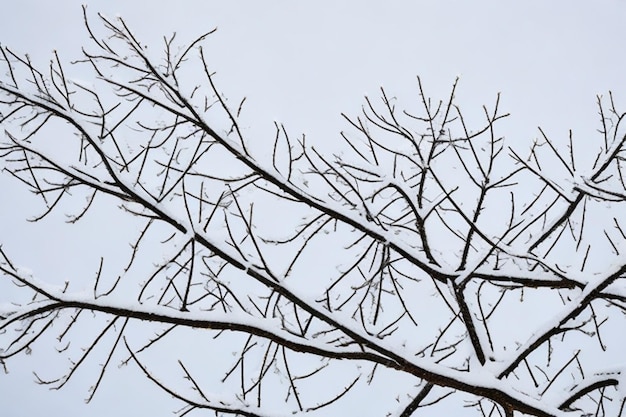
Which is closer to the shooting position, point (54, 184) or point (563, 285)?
point (54, 184)

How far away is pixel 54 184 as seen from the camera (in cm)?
285

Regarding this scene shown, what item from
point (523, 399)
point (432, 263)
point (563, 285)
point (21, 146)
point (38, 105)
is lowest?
point (523, 399)

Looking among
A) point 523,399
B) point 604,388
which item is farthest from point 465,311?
point 604,388

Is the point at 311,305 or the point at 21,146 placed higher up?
the point at 21,146

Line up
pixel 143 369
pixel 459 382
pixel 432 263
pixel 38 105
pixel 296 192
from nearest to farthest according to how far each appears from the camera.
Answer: pixel 143 369 → pixel 459 382 → pixel 38 105 → pixel 296 192 → pixel 432 263

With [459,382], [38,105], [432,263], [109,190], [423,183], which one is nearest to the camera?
[459,382]

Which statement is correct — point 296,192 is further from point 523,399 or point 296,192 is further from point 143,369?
point 523,399

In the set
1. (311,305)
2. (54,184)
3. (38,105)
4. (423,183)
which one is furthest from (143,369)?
(423,183)

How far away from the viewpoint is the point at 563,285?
3.05 meters

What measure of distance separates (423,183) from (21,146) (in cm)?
279

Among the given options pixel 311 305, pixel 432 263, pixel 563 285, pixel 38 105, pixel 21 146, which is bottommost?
pixel 311 305

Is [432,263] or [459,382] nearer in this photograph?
[459,382]

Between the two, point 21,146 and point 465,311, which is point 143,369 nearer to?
point 21,146

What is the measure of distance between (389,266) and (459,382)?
1.35m
